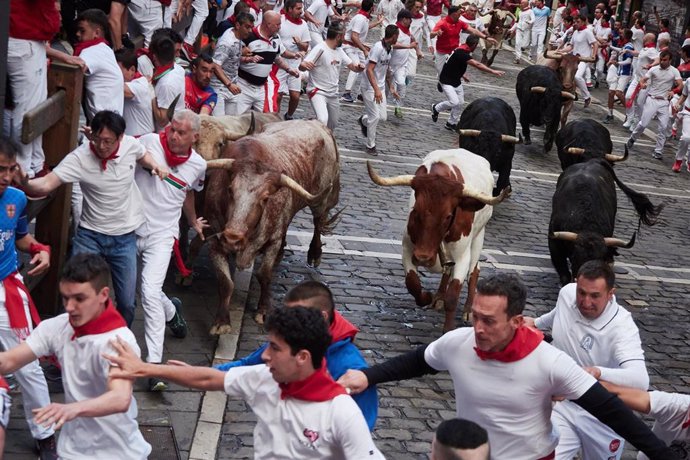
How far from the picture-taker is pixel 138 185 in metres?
8.34

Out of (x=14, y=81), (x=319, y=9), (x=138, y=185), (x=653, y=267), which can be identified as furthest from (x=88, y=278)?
(x=319, y=9)

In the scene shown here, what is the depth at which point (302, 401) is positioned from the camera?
4.63 metres

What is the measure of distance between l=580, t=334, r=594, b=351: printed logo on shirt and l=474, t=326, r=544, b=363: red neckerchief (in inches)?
56.9

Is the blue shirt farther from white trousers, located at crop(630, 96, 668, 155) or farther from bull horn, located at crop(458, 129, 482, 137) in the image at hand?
white trousers, located at crop(630, 96, 668, 155)

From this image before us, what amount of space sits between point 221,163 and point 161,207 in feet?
4.86

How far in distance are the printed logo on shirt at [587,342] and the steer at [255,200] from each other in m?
3.70

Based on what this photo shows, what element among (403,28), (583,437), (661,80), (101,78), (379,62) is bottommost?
(583,437)

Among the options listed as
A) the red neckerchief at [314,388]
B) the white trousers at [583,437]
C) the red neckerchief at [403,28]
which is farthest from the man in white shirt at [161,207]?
the red neckerchief at [403,28]

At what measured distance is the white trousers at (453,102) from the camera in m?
21.0

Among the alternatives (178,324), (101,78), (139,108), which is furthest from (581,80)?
(178,324)

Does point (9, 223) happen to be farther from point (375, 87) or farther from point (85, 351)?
point (375, 87)

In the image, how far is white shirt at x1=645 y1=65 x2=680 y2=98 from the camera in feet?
73.9

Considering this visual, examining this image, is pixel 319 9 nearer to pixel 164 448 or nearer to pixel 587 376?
pixel 164 448

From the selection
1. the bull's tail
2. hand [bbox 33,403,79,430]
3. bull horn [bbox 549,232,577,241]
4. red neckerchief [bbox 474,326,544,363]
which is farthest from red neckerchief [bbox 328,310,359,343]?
the bull's tail
